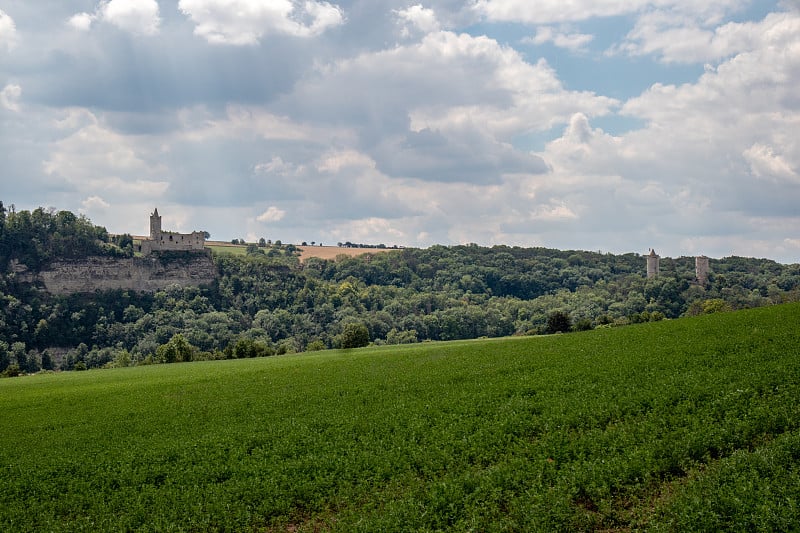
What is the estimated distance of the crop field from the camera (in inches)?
608

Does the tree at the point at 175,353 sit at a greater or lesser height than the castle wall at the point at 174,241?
lesser

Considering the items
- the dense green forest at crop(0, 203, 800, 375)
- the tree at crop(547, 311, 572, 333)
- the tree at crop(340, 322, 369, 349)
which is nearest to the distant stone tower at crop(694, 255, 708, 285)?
the dense green forest at crop(0, 203, 800, 375)

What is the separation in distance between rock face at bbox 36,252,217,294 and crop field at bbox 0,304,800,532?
483ft

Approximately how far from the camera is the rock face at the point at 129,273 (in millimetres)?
164000

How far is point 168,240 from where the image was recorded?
188m

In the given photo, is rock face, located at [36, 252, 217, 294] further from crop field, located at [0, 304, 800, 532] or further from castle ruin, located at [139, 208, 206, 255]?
crop field, located at [0, 304, 800, 532]

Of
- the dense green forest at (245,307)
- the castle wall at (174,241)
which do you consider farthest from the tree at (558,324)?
the castle wall at (174,241)

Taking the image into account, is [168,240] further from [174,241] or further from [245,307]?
[245,307]

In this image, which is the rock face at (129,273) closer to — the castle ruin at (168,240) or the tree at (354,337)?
the castle ruin at (168,240)

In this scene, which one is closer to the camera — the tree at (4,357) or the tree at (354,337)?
the tree at (354,337)

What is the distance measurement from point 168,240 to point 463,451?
183682 mm

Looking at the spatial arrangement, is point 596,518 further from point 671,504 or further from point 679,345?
point 679,345

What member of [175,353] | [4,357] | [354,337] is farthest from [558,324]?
[4,357]

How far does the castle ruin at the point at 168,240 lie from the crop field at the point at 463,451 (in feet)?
525
